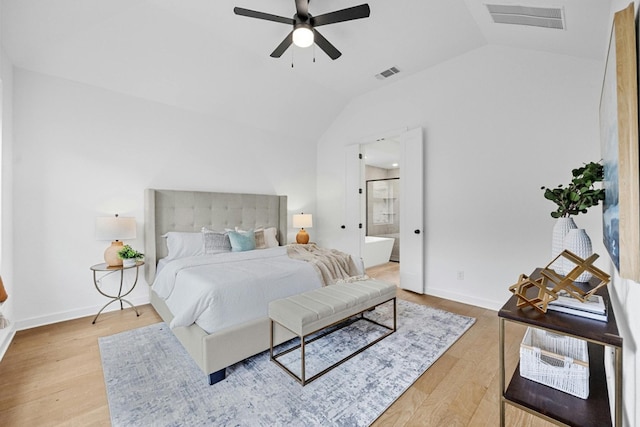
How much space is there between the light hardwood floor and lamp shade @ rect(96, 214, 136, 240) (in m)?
0.94

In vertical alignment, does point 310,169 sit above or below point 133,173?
above

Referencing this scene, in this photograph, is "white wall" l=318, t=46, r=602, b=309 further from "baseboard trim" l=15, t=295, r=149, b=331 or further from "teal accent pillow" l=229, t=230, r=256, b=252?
"baseboard trim" l=15, t=295, r=149, b=331

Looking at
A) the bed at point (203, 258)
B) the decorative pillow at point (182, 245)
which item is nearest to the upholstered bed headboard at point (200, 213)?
the bed at point (203, 258)

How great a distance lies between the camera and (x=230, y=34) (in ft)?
10.2

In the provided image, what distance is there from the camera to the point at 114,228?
9.85 feet

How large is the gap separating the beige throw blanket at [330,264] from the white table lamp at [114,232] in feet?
5.98

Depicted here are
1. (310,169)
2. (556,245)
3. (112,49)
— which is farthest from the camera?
(310,169)

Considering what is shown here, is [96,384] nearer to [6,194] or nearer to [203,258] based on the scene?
[203,258]

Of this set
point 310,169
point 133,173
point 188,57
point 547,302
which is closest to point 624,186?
point 547,302

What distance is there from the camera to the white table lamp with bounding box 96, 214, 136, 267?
296 cm

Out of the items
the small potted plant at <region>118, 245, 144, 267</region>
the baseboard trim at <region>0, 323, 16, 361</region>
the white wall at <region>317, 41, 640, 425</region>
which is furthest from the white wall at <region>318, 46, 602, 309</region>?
the baseboard trim at <region>0, 323, 16, 361</region>

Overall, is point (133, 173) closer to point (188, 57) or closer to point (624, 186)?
point (188, 57)

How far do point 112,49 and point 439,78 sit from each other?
3.86 meters

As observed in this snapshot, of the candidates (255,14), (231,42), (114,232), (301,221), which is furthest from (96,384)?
(231,42)
